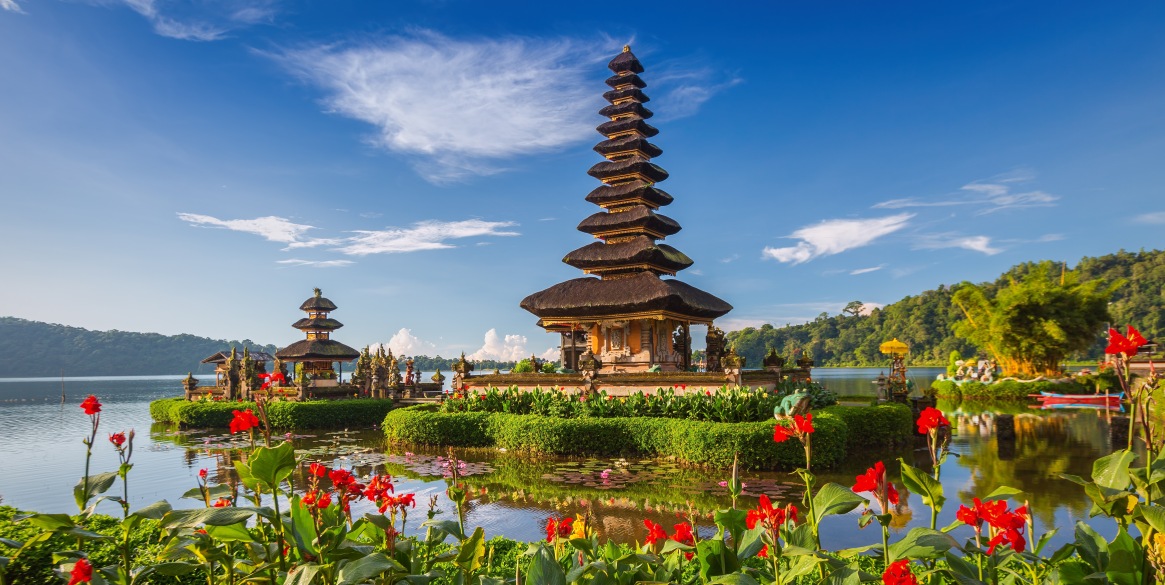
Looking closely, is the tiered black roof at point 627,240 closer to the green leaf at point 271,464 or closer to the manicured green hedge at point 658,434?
the manicured green hedge at point 658,434

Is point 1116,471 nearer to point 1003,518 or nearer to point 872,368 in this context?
point 1003,518

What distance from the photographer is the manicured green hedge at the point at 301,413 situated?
81.7 ft

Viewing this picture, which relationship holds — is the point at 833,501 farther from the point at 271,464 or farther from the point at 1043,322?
the point at 1043,322

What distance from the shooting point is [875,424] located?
15.7 metres

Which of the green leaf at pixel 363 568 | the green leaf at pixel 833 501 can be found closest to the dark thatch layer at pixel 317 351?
the green leaf at pixel 363 568

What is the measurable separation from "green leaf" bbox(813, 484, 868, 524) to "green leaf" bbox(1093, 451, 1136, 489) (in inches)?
39.8

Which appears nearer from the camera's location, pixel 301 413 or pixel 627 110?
pixel 301 413

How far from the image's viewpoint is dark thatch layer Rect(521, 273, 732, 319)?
74.2ft

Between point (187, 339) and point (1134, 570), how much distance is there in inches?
6493

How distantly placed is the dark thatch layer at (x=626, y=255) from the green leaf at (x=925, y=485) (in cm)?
2189

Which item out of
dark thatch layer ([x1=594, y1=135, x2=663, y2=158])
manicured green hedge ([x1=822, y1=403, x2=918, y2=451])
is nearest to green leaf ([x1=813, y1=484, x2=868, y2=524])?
manicured green hedge ([x1=822, y1=403, x2=918, y2=451])

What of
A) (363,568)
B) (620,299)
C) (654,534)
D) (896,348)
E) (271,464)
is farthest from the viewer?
(896,348)

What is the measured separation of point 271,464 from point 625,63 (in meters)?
30.0

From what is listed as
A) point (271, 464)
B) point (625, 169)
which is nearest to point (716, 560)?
point (271, 464)
